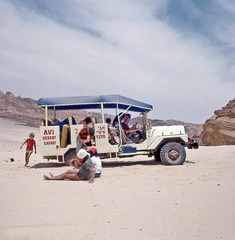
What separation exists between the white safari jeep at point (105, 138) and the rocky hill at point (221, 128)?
10.3 m

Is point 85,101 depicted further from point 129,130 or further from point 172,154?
point 172,154

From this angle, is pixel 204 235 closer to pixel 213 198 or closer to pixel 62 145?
pixel 213 198

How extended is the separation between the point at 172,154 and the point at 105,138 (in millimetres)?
2370

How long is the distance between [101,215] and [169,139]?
6174 mm

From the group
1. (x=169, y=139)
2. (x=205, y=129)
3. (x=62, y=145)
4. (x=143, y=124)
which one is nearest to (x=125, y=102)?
(x=143, y=124)

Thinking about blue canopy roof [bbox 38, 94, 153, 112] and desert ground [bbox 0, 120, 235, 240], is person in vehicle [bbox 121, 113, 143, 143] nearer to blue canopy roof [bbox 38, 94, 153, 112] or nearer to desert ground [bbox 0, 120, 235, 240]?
A: blue canopy roof [bbox 38, 94, 153, 112]

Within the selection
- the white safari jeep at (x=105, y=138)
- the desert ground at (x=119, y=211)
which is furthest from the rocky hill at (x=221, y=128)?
the desert ground at (x=119, y=211)

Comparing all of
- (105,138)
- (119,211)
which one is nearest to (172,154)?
(105,138)

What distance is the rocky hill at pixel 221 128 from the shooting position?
18.2 m

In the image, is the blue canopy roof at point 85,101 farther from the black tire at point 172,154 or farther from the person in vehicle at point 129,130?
the black tire at point 172,154

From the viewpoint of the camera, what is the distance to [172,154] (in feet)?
29.1

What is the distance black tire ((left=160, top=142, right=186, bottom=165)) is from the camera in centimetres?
882

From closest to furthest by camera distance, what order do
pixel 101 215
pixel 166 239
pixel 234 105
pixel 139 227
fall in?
pixel 166 239 < pixel 139 227 < pixel 101 215 < pixel 234 105

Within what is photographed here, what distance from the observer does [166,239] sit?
263 cm
